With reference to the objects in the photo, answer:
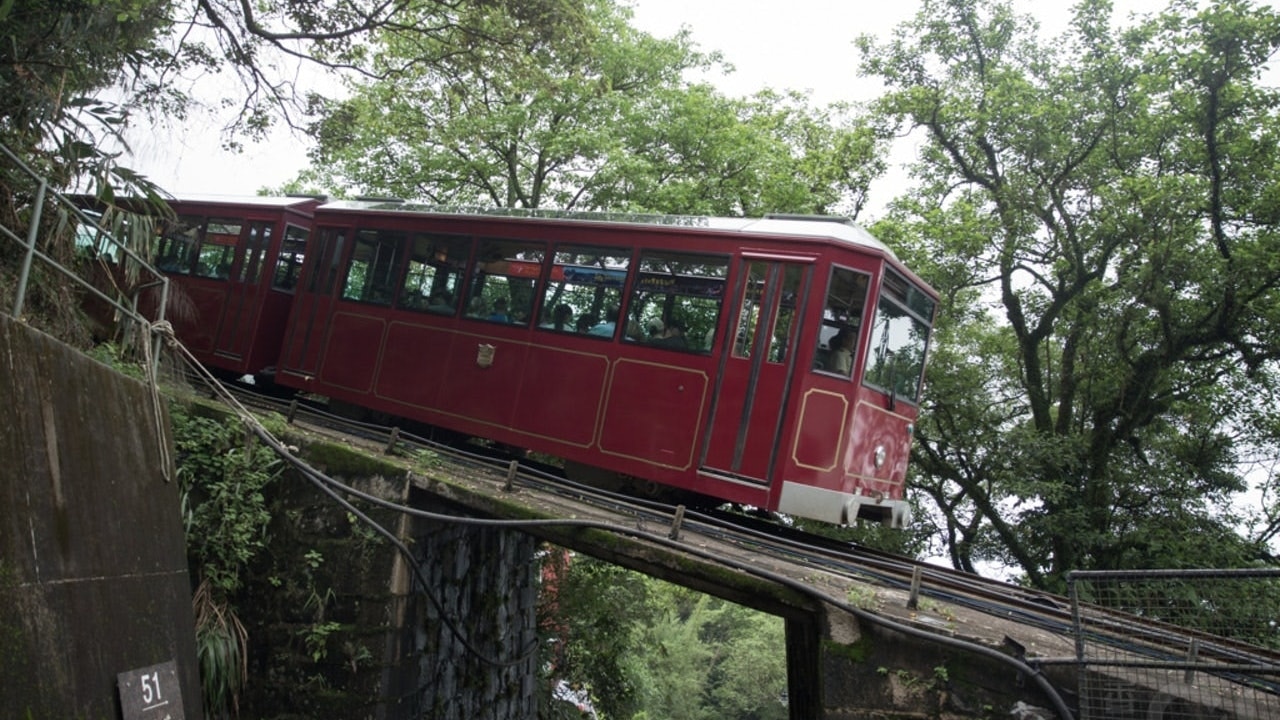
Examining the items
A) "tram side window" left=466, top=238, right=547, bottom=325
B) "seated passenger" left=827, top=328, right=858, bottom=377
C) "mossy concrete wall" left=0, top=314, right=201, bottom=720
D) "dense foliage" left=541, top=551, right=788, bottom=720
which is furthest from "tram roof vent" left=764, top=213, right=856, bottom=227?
"dense foliage" left=541, top=551, right=788, bottom=720

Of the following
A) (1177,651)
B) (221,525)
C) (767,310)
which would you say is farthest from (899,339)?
(221,525)

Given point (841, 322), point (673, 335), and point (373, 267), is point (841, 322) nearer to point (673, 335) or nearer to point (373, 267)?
point (673, 335)

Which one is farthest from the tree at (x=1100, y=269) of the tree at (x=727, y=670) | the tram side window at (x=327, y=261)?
the tree at (x=727, y=670)

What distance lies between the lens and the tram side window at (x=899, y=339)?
775cm

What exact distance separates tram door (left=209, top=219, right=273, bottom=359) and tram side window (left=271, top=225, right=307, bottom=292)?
0.22 meters

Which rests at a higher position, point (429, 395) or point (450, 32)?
point (450, 32)

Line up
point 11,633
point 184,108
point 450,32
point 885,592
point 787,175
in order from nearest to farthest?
point 11,633, point 885,592, point 184,108, point 450,32, point 787,175

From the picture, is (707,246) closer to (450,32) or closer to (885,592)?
(885,592)

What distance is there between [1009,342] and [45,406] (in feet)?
51.0

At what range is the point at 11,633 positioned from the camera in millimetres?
4133

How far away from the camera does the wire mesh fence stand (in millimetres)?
4094

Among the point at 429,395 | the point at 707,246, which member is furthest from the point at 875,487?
the point at 429,395

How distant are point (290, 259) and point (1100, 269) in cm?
1174

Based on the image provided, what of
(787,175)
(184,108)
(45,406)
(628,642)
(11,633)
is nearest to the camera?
(11,633)
